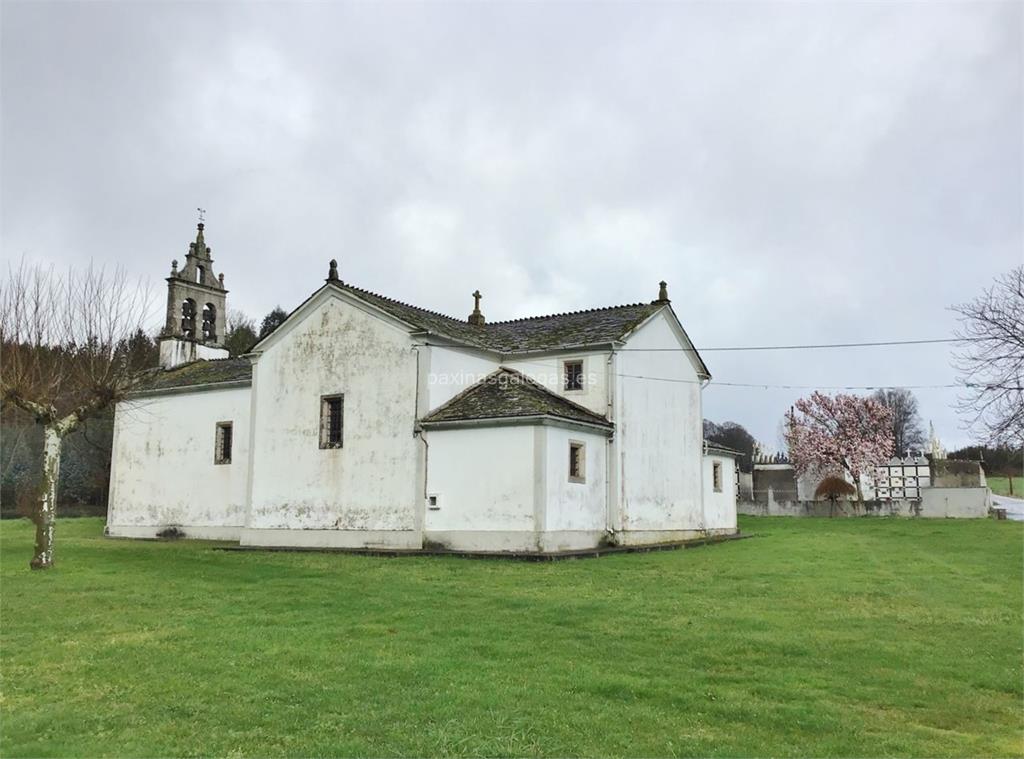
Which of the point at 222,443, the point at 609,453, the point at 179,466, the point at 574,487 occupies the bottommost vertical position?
the point at 574,487

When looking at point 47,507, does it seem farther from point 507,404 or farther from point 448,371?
point 507,404

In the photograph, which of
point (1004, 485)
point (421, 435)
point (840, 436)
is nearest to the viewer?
point (421, 435)

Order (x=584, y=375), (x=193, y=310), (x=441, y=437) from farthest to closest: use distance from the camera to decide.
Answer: (x=193, y=310)
(x=584, y=375)
(x=441, y=437)

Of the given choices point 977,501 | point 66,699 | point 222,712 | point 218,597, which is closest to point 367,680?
point 222,712

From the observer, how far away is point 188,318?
117ft

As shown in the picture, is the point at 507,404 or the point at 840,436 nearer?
the point at 507,404

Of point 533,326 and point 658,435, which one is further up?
point 533,326

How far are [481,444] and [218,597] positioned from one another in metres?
9.51

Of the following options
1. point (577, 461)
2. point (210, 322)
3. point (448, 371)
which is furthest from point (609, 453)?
point (210, 322)

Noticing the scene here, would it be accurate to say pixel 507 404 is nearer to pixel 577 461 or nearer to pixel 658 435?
pixel 577 461

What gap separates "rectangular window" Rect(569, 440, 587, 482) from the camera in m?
22.5

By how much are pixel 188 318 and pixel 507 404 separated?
19.8 meters

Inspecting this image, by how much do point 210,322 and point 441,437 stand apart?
1868 cm

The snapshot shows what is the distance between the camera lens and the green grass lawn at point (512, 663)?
653 cm
